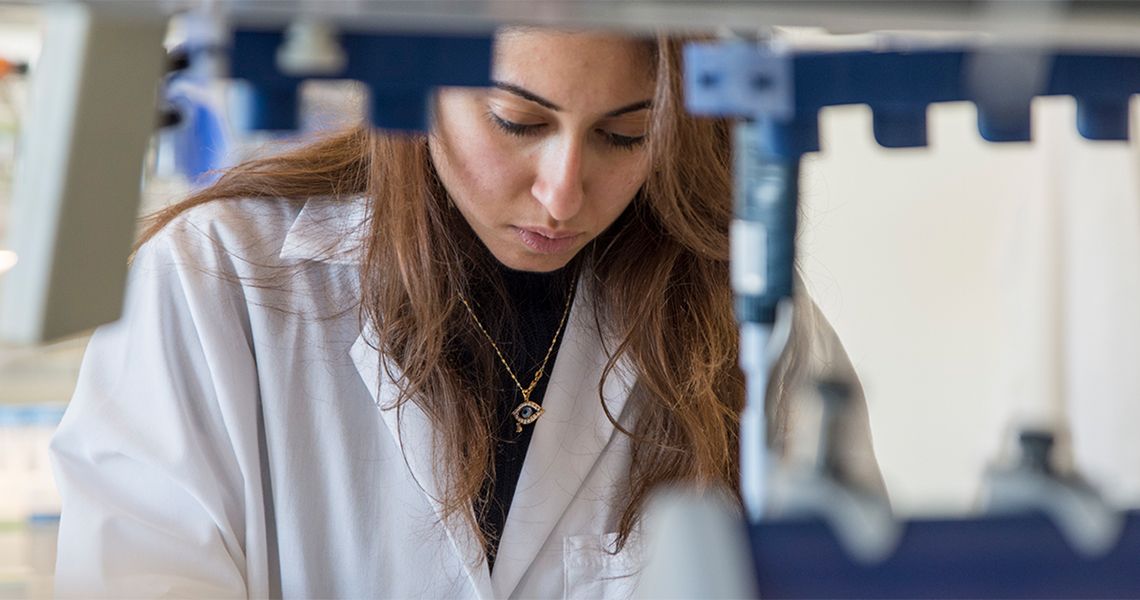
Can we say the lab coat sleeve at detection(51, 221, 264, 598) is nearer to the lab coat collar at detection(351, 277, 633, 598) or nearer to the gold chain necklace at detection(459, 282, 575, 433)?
the lab coat collar at detection(351, 277, 633, 598)

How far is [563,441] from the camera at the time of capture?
121 centimetres

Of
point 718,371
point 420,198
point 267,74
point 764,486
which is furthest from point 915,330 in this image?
point 267,74

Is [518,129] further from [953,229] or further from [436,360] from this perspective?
[953,229]

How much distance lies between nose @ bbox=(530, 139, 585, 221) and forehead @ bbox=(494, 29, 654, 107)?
0.05m

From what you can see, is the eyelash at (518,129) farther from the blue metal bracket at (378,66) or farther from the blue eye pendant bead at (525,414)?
the blue metal bracket at (378,66)

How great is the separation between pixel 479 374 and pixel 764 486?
0.81 m

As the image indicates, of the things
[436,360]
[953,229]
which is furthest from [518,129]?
[953,229]

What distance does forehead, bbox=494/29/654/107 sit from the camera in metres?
0.99

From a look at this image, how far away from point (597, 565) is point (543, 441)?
0.14m

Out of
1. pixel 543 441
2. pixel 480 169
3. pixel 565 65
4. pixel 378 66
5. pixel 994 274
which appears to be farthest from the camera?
pixel 994 274

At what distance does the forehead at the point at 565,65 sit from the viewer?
99 cm

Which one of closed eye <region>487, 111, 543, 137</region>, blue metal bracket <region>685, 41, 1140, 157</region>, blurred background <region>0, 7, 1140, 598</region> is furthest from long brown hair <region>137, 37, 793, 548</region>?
blue metal bracket <region>685, 41, 1140, 157</region>

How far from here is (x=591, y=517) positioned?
121 cm

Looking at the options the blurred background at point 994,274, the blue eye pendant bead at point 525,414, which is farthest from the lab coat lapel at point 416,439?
the blurred background at point 994,274
